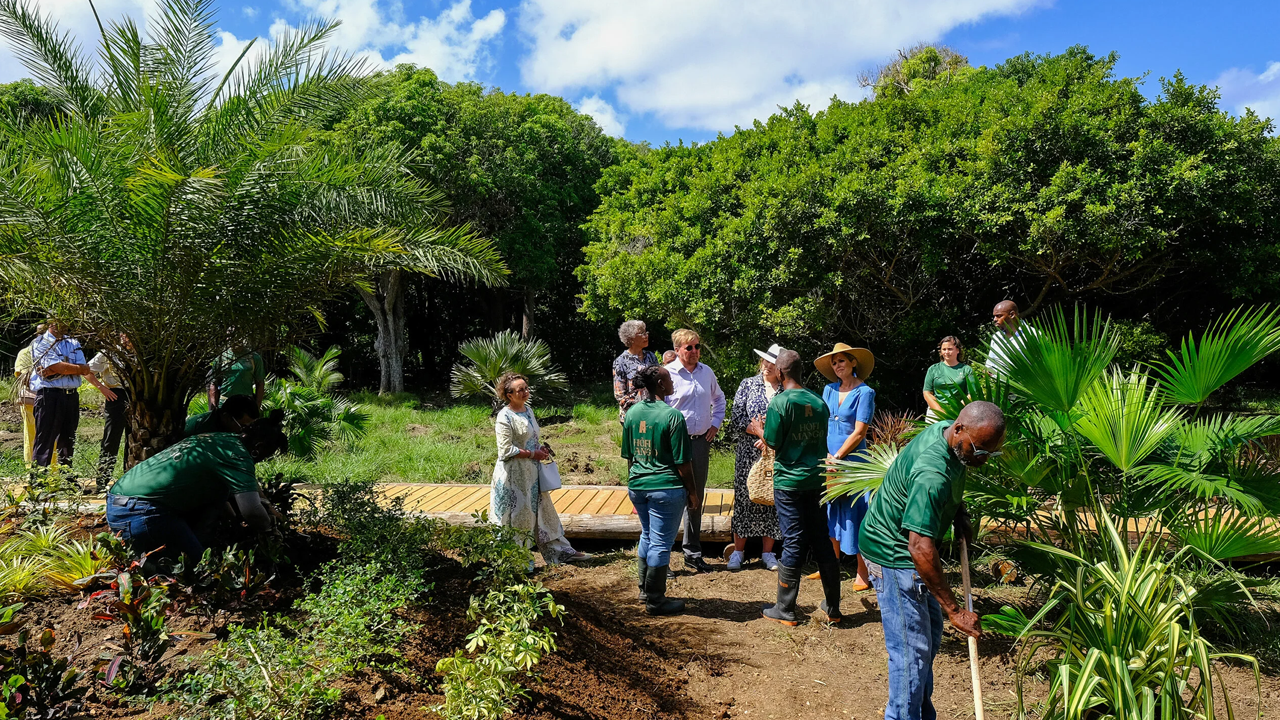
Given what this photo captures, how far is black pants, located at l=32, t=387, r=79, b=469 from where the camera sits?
7312 mm

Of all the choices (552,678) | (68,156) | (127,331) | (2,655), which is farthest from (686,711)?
(68,156)

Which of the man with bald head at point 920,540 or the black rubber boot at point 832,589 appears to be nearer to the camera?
the man with bald head at point 920,540

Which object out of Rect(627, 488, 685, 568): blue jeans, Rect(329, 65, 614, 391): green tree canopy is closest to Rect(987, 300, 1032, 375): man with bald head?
Rect(627, 488, 685, 568): blue jeans

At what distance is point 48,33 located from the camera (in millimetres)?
4617

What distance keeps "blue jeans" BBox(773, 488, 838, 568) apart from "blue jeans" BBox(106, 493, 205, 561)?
325 centimetres

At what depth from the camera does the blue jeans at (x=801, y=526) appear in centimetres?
470

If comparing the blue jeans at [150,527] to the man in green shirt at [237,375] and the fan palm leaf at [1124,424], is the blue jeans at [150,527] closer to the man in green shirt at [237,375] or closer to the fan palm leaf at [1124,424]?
the man in green shirt at [237,375]

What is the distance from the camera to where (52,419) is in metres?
7.34

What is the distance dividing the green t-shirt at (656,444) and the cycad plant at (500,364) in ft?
24.7

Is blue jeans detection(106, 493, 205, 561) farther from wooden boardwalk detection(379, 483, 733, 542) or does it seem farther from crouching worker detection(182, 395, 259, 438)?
wooden boardwalk detection(379, 483, 733, 542)

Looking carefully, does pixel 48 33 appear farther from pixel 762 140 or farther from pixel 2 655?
pixel 762 140

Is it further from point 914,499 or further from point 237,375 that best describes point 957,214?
point 237,375

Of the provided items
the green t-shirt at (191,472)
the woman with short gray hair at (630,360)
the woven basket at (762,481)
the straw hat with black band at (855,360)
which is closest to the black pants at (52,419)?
the green t-shirt at (191,472)

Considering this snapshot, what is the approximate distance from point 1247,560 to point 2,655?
738 centimetres
